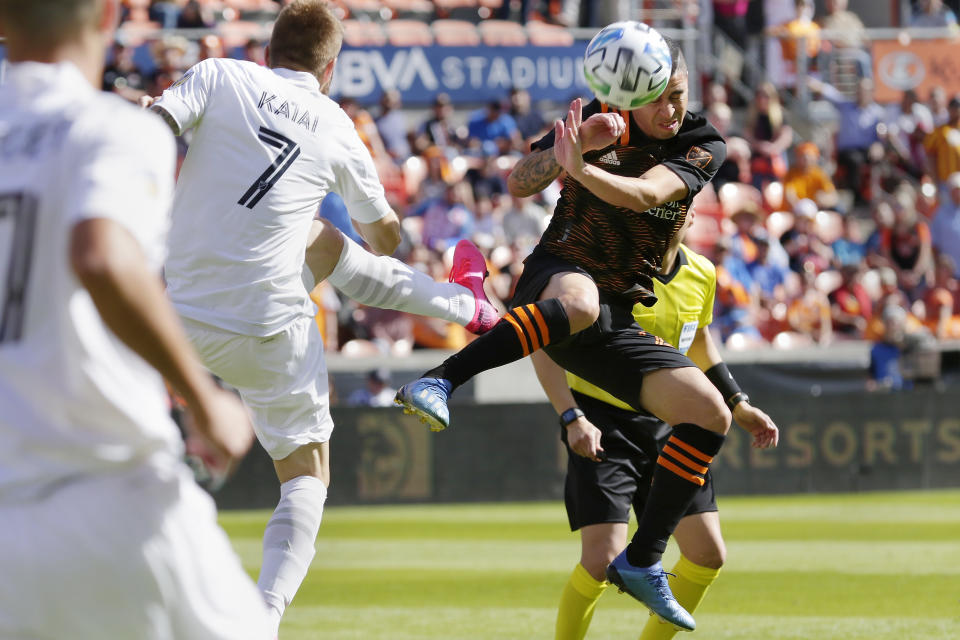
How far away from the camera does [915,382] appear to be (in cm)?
1555

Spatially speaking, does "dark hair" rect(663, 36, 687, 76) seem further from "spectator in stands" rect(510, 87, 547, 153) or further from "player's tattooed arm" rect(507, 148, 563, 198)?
"spectator in stands" rect(510, 87, 547, 153)

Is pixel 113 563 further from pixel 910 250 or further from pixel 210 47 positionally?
pixel 910 250

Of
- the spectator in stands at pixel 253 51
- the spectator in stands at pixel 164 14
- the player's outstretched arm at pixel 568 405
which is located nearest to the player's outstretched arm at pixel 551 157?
the player's outstretched arm at pixel 568 405

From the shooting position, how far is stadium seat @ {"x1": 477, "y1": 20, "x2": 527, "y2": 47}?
62.7ft

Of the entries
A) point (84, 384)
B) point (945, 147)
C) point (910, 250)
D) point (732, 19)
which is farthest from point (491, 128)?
point (84, 384)

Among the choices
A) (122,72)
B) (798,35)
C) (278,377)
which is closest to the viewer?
(278,377)

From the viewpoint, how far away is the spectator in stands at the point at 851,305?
55.5ft

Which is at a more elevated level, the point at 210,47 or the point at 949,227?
the point at 210,47

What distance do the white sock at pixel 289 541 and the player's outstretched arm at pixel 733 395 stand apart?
5.94ft

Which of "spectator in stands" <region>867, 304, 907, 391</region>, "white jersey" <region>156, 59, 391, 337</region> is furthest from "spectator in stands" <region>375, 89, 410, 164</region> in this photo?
"white jersey" <region>156, 59, 391, 337</region>

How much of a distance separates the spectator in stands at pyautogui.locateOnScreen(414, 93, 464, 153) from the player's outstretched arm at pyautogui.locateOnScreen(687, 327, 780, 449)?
39.3 ft

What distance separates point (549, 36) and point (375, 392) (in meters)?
7.42

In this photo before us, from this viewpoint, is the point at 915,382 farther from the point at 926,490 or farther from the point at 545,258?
the point at 545,258

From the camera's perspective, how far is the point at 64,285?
2.64 meters
